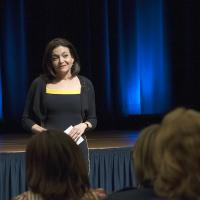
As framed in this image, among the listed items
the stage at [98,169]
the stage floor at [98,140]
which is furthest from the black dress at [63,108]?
the stage floor at [98,140]

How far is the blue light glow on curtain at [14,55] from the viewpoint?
618 centimetres

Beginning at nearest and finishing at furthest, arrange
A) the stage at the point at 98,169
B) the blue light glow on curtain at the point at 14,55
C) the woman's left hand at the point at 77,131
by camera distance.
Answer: the woman's left hand at the point at 77,131, the stage at the point at 98,169, the blue light glow on curtain at the point at 14,55

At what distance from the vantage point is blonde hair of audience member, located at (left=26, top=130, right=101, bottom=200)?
5.07 ft

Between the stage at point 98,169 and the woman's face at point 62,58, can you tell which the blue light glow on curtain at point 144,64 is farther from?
the woman's face at point 62,58

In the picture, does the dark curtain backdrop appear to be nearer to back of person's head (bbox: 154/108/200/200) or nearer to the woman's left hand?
the woman's left hand

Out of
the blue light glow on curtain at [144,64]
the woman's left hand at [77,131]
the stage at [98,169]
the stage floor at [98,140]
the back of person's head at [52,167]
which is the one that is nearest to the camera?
the back of person's head at [52,167]

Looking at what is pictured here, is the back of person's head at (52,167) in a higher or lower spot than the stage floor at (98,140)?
higher

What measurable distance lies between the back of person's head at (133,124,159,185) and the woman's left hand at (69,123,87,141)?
1.38 m

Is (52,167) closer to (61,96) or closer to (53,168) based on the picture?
(53,168)

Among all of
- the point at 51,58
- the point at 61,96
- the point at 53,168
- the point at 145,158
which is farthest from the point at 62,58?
the point at 145,158

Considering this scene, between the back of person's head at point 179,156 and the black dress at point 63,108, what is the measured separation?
161cm

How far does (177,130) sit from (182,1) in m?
5.29

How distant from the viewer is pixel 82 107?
2.95m

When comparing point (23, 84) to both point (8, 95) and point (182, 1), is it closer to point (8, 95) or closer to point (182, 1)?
point (8, 95)
